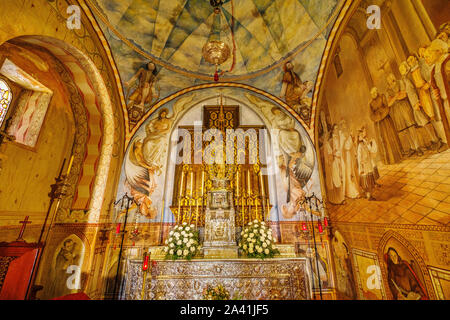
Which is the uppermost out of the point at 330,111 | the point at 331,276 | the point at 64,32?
the point at 64,32

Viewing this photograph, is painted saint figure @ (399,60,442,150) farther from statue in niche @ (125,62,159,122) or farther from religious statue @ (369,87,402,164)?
statue in niche @ (125,62,159,122)

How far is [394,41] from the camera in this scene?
12.3 feet

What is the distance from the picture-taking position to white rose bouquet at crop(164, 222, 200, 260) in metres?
5.38

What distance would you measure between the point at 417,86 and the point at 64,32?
784cm

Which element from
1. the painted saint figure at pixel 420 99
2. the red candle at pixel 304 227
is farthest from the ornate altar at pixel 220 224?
the painted saint figure at pixel 420 99

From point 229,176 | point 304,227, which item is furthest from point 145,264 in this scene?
point 304,227

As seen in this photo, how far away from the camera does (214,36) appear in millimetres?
7211

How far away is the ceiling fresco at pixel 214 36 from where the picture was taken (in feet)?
19.7

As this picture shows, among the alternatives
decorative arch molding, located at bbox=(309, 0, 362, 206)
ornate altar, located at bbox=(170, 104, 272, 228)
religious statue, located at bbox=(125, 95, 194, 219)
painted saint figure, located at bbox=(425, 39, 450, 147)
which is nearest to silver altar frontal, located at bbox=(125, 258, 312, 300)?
ornate altar, located at bbox=(170, 104, 272, 228)

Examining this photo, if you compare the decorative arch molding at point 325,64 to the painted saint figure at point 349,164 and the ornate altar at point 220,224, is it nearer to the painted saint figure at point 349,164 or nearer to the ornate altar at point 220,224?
the painted saint figure at point 349,164

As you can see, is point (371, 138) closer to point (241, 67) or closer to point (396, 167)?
point (396, 167)

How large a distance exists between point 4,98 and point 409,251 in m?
10.6

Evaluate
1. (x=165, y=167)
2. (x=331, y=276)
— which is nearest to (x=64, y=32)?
(x=165, y=167)

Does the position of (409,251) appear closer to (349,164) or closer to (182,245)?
(349,164)
